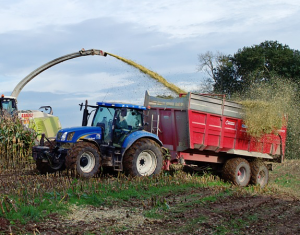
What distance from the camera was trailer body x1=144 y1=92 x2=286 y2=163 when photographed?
36.4ft

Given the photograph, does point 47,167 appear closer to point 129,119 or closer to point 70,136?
point 70,136

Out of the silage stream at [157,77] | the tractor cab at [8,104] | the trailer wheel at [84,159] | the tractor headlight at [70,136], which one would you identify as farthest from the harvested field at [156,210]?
the tractor cab at [8,104]

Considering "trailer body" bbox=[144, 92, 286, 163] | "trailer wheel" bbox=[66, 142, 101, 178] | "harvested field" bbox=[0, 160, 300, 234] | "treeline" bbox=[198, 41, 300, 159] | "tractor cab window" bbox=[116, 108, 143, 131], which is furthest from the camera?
"treeline" bbox=[198, 41, 300, 159]

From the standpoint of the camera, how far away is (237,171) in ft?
39.2

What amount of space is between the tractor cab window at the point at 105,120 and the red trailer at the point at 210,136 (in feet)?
5.20

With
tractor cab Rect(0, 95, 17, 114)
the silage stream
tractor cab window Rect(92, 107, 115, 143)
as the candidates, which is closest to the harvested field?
tractor cab window Rect(92, 107, 115, 143)

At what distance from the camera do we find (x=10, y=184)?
9.32m

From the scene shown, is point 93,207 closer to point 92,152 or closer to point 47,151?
point 92,152

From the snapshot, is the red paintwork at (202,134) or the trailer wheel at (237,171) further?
the trailer wheel at (237,171)

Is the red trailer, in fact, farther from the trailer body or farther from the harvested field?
the harvested field

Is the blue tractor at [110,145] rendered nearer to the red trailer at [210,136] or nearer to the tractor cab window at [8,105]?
the red trailer at [210,136]

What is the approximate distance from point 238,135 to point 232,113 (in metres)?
0.65

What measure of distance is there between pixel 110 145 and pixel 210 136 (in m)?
2.77

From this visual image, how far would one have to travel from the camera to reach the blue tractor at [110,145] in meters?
9.96
